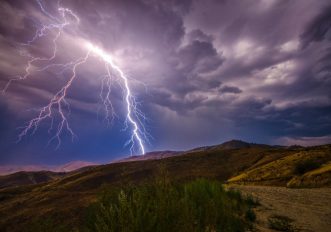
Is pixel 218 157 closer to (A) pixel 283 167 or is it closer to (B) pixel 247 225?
(A) pixel 283 167

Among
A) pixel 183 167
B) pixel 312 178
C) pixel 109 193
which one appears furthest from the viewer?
pixel 183 167

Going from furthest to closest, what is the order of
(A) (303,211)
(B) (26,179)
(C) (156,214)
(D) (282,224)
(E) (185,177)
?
1. (B) (26,179)
2. (E) (185,177)
3. (A) (303,211)
4. (D) (282,224)
5. (C) (156,214)

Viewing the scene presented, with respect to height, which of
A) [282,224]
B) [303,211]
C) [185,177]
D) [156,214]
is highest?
[185,177]

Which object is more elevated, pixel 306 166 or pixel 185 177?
pixel 185 177

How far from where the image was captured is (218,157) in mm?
48500

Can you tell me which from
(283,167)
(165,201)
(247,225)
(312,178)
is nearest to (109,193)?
(165,201)

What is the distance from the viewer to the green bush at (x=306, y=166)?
21.0 m

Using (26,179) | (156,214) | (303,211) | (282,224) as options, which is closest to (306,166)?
(303,211)

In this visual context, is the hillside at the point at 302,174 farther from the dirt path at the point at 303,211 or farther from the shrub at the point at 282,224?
the shrub at the point at 282,224

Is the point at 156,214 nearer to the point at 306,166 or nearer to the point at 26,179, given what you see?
the point at 306,166

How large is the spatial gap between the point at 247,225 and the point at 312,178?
13.5 meters

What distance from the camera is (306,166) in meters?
21.1

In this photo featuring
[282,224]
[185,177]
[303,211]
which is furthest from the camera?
[185,177]

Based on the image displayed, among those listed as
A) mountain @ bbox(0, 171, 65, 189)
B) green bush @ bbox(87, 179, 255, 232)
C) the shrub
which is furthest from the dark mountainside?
mountain @ bbox(0, 171, 65, 189)
